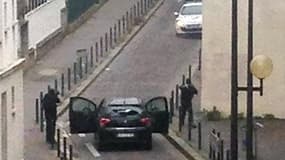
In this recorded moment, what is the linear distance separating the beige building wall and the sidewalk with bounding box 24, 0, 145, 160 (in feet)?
19.7

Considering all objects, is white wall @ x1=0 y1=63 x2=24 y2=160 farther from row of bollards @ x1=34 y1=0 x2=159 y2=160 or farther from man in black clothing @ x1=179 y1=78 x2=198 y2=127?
man in black clothing @ x1=179 y1=78 x2=198 y2=127

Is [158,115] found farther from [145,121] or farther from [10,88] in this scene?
[10,88]

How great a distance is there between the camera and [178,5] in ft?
196

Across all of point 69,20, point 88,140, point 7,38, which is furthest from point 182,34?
point 7,38

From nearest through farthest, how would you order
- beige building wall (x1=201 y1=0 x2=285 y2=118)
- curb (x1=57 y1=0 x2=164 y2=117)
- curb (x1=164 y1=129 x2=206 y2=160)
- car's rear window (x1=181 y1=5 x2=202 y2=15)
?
curb (x1=164 y1=129 x2=206 y2=160) < beige building wall (x1=201 y1=0 x2=285 y2=118) < curb (x1=57 y1=0 x2=164 y2=117) < car's rear window (x1=181 y1=5 x2=202 y2=15)

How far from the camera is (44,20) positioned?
1959 inches

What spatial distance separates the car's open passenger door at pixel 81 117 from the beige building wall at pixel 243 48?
6.40 metres

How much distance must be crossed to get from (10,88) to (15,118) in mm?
1099

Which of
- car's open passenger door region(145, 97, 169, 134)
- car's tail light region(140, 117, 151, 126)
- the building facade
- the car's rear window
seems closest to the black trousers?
car's tail light region(140, 117, 151, 126)

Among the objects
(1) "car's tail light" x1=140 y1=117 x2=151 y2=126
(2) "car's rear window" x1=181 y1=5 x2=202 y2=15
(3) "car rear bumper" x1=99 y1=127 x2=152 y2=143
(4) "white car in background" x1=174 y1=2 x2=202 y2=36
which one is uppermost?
(2) "car's rear window" x1=181 y1=5 x2=202 y2=15

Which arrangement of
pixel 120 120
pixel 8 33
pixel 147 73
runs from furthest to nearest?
1. pixel 147 73
2. pixel 120 120
3. pixel 8 33

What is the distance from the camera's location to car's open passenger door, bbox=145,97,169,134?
33625 millimetres

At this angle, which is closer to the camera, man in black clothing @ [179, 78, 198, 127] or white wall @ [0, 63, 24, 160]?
white wall @ [0, 63, 24, 160]

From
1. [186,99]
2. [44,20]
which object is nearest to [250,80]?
[186,99]
